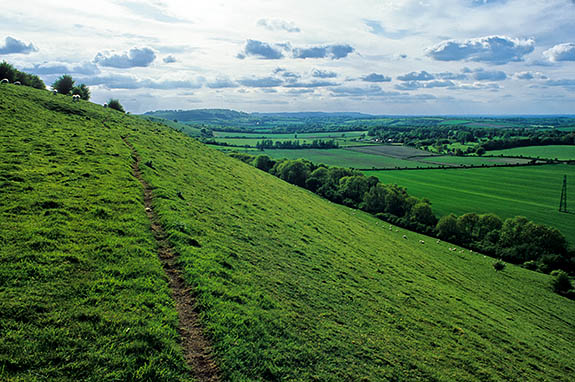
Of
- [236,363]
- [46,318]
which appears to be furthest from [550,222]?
[46,318]

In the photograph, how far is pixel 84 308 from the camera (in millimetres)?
9609

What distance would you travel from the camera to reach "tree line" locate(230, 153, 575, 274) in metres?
58.2

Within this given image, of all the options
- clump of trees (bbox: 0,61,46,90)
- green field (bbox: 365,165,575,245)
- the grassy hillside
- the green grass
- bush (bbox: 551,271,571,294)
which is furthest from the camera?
green field (bbox: 365,165,575,245)

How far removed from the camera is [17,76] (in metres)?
59.0

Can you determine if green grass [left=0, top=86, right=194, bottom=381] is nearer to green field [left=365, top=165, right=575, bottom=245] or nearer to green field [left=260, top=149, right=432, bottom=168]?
green field [left=365, top=165, right=575, bottom=245]

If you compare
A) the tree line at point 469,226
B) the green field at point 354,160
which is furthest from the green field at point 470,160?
the tree line at point 469,226

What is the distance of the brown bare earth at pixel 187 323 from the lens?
358 inches

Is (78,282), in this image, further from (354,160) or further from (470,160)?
(470,160)

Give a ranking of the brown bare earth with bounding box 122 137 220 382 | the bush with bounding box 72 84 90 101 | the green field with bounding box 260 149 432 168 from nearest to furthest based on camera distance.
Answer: the brown bare earth with bounding box 122 137 220 382, the bush with bounding box 72 84 90 101, the green field with bounding box 260 149 432 168

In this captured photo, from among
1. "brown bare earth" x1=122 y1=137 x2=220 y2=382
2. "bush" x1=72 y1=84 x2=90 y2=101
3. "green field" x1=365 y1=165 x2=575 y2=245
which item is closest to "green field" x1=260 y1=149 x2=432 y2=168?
"green field" x1=365 y1=165 x2=575 y2=245

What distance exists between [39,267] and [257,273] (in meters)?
9.29

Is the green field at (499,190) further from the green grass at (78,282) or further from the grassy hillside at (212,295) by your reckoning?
the green grass at (78,282)

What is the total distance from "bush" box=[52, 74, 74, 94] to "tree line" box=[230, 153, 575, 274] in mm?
72337

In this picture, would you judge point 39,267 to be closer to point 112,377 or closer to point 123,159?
point 112,377
